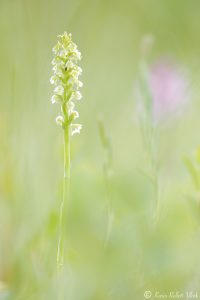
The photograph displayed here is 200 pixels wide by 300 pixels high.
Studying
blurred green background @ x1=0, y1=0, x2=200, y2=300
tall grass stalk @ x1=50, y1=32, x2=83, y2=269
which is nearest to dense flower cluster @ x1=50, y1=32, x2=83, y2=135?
tall grass stalk @ x1=50, y1=32, x2=83, y2=269

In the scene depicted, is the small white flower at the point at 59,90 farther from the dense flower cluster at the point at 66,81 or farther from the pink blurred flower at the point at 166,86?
the pink blurred flower at the point at 166,86

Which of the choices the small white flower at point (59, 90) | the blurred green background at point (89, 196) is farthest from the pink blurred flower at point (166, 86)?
the small white flower at point (59, 90)

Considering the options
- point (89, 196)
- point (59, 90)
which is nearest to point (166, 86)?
point (89, 196)

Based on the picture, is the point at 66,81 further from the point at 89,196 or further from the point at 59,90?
the point at 89,196

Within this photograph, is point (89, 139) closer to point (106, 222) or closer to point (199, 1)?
point (199, 1)

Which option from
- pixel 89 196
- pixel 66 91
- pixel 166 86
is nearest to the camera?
pixel 66 91

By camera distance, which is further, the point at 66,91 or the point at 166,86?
the point at 166,86

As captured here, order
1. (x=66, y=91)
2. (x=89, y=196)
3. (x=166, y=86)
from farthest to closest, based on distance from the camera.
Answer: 1. (x=166, y=86)
2. (x=89, y=196)
3. (x=66, y=91)

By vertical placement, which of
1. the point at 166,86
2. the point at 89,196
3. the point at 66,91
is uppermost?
the point at 166,86
